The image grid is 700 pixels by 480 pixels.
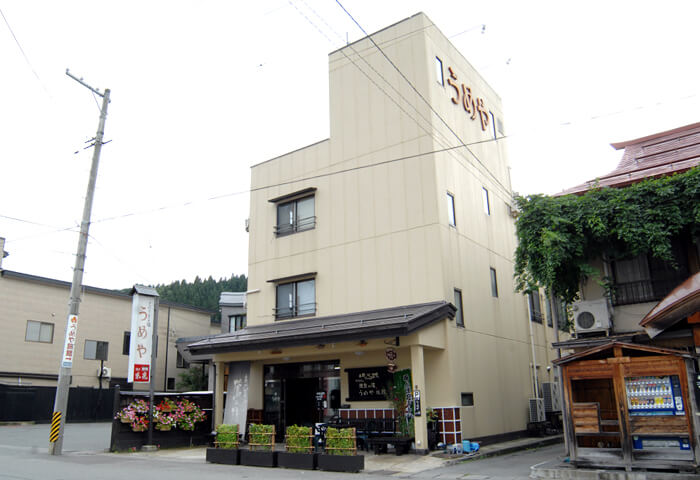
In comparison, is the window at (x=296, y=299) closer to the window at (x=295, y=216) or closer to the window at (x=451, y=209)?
the window at (x=295, y=216)

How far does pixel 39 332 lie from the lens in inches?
1162

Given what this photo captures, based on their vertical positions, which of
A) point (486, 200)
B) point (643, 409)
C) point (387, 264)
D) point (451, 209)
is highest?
point (486, 200)

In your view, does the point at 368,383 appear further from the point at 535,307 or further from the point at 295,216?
the point at 535,307

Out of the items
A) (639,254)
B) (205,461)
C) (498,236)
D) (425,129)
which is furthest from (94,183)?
(639,254)

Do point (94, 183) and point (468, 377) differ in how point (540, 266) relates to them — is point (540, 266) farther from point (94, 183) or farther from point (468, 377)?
point (94, 183)

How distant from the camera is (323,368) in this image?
1816 centimetres

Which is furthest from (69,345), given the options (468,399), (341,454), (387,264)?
(468,399)

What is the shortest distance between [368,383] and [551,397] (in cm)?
891

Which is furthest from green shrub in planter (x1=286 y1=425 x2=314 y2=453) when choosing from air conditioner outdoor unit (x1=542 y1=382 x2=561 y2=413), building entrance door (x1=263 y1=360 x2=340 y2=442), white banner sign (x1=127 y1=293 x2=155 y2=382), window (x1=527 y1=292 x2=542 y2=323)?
window (x1=527 y1=292 x2=542 y2=323)

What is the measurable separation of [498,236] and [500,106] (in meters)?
6.50

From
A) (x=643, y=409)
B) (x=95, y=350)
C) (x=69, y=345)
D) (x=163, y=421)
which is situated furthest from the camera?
(x=95, y=350)

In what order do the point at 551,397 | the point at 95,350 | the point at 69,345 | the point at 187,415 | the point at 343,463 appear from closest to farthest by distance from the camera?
the point at 343,463, the point at 69,345, the point at 187,415, the point at 551,397, the point at 95,350

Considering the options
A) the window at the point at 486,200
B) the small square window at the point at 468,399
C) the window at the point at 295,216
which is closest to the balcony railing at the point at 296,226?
the window at the point at 295,216

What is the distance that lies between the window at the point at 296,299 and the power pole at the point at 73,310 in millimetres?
6656
